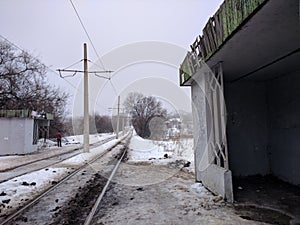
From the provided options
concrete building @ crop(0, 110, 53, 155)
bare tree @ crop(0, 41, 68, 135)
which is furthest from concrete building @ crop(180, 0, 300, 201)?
bare tree @ crop(0, 41, 68, 135)

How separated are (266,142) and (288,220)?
350 cm

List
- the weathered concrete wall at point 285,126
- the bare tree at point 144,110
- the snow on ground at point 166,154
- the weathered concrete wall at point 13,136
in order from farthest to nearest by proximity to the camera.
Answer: the bare tree at point 144,110
the weathered concrete wall at point 13,136
the snow on ground at point 166,154
the weathered concrete wall at point 285,126

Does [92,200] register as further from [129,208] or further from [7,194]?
[7,194]

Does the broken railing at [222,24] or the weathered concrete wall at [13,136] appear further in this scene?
the weathered concrete wall at [13,136]

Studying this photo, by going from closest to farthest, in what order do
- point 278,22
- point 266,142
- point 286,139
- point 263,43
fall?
point 278,22 → point 263,43 → point 286,139 → point 266,142

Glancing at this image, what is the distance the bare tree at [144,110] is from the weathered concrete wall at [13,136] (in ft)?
69.4

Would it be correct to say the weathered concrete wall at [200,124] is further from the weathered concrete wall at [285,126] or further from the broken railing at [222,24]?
the weathered concrete wall at [285,126]

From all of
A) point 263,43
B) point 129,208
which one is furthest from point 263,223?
point 263,43

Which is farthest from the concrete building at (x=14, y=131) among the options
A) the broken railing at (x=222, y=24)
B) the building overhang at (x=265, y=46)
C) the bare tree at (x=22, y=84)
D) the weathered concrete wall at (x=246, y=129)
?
the building overhang at (x=265, y=46)

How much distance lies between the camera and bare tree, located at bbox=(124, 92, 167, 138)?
119 feet

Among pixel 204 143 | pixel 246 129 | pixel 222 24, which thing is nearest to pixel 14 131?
pixel 204 143

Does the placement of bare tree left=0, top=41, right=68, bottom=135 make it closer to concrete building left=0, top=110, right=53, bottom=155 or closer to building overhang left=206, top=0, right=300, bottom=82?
concrete building left=0, top=110, right=53, bottom=155

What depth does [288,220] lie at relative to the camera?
12.0 feet

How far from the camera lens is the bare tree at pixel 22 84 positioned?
2172cm
